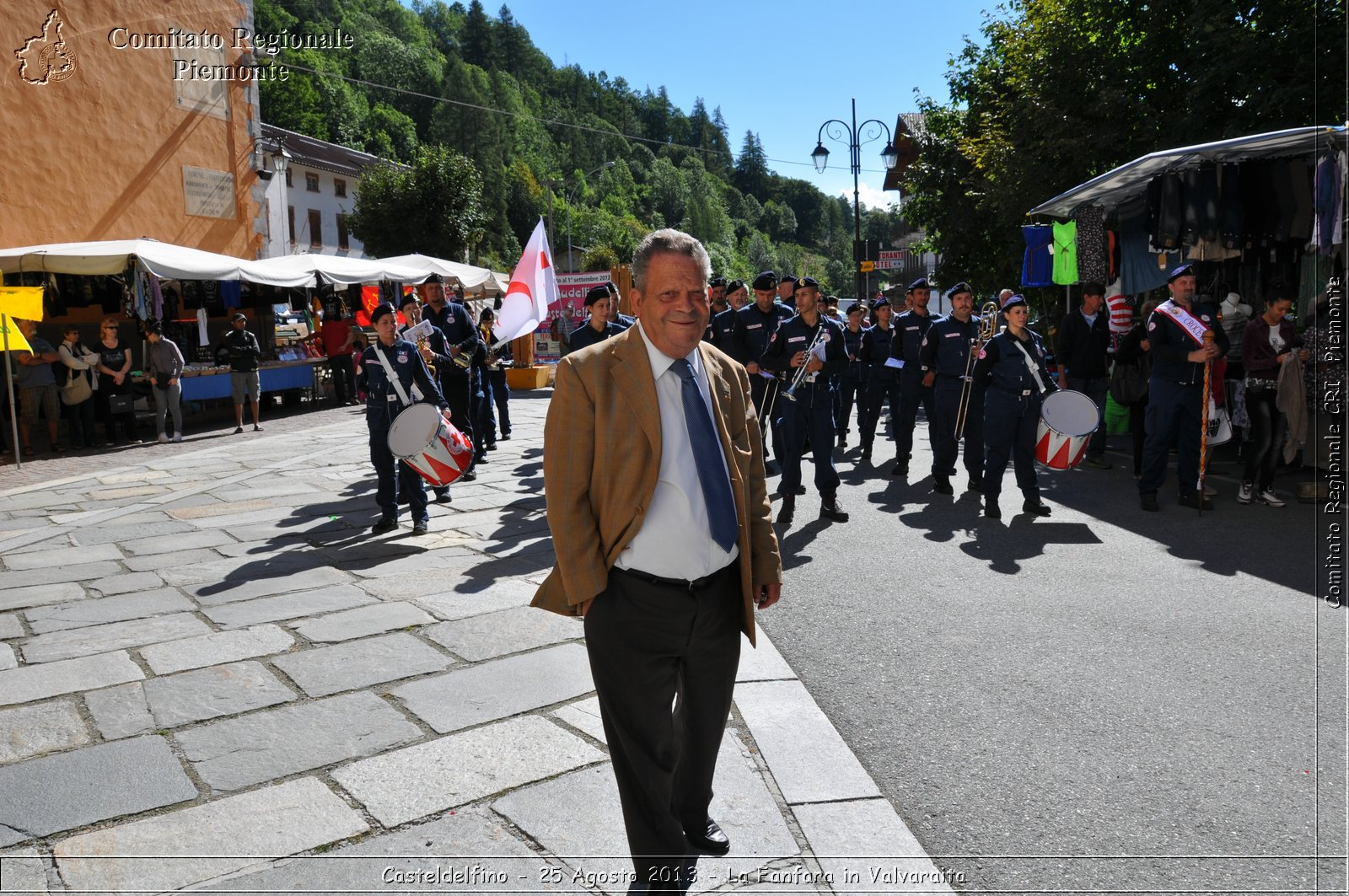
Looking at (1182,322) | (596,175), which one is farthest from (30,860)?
(596,175)

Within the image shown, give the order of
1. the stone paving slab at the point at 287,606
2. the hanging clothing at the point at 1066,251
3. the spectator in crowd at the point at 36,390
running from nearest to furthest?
the stone paving slab at the point at 287,606
the hanging clothing at the point at 1066,251
the spectator in crowd at the point at 36,390

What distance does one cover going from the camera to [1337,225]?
800cm

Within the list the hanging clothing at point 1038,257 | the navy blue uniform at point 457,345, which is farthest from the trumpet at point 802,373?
the hanging clothing at point 1038,257

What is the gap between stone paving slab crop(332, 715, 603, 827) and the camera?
333 centimetres

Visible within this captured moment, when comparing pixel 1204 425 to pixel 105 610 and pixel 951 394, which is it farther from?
pixel 105 610

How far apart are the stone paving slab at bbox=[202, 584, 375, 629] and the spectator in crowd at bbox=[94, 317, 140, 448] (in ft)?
33.7

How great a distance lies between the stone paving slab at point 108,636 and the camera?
5.02 metres

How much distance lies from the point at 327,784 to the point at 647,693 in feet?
4.87

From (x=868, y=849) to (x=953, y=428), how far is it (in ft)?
23.1

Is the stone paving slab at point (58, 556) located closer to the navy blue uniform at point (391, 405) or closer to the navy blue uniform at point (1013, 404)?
the navy blue uniform at point (391, 405)

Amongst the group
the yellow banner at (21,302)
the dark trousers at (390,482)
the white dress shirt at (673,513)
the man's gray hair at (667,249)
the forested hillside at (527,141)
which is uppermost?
the forested hillside at (527,141)

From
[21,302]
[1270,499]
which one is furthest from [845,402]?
[21,302]

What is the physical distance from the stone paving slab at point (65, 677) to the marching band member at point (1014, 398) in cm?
636

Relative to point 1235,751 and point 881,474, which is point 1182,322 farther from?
point 1235,751
